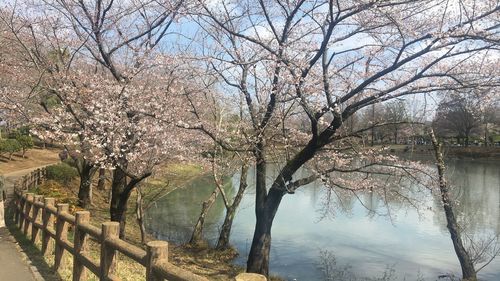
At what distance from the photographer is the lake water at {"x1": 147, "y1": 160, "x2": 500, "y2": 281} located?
1448cm

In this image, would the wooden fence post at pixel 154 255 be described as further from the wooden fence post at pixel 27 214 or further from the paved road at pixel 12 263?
the wooden fence post at pixel 27 214

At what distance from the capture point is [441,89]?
9.17m

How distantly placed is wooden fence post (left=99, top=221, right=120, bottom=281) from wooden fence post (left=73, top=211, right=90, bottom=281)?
1005 millimetres

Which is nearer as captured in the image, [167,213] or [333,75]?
[333,75]

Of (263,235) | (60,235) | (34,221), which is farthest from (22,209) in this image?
(263,235)

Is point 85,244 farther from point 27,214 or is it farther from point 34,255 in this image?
point 27,214

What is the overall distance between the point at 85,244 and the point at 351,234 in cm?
1433

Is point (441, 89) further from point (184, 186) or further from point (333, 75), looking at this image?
point (184, 186)

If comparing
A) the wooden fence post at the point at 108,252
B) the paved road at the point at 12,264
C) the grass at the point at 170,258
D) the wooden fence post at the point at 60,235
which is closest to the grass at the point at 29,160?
the grass at the point at 170,258

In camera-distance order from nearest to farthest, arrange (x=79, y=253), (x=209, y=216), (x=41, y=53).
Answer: (x=79, y=253) < (x=41, y=53) < (x=209, y=216)

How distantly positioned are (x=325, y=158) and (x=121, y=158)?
5551 millimetres

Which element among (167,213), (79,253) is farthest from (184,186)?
(79,253)

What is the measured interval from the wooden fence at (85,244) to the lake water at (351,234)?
7304mm

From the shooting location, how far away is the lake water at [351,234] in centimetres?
→ 1448
